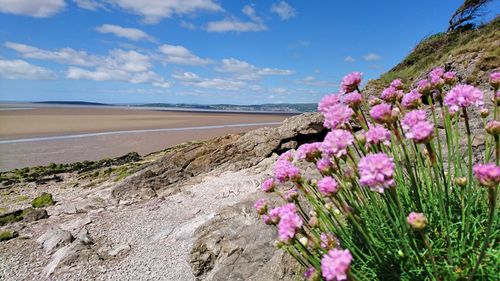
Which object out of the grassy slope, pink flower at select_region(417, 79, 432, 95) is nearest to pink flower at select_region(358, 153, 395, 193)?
pink flower at select_region(417, 79, 432, 95)

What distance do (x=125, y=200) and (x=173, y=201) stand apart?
A: 1678 millimetres

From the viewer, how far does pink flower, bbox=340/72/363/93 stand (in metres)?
2.88

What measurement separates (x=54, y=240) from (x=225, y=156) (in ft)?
16.8

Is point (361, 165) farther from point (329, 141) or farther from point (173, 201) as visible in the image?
point (173, 201)

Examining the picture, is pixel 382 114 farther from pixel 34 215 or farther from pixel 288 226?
pixel 34 215

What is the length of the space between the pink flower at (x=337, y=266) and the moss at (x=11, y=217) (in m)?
10.3

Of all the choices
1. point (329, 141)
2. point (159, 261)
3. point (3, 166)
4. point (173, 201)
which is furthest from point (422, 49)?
point (3, 166)

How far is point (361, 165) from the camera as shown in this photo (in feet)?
6.25

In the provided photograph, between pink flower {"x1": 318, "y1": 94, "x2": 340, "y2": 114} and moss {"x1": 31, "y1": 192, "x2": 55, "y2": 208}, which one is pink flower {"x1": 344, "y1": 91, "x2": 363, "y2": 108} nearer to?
pink flower {"x1": 318, "y1": 94, "x2": 340, "y2": 114}

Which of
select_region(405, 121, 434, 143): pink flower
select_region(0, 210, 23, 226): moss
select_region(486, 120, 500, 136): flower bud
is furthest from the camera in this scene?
select_region(0, 210, 23, 226): moss

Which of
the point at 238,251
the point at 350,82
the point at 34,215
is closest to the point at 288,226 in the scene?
the point at 350,82

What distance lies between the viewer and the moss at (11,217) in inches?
375

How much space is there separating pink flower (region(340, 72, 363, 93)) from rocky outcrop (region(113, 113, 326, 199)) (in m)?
7.74

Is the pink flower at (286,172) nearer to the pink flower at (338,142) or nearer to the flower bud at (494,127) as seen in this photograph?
the pink flower at (338,142)
